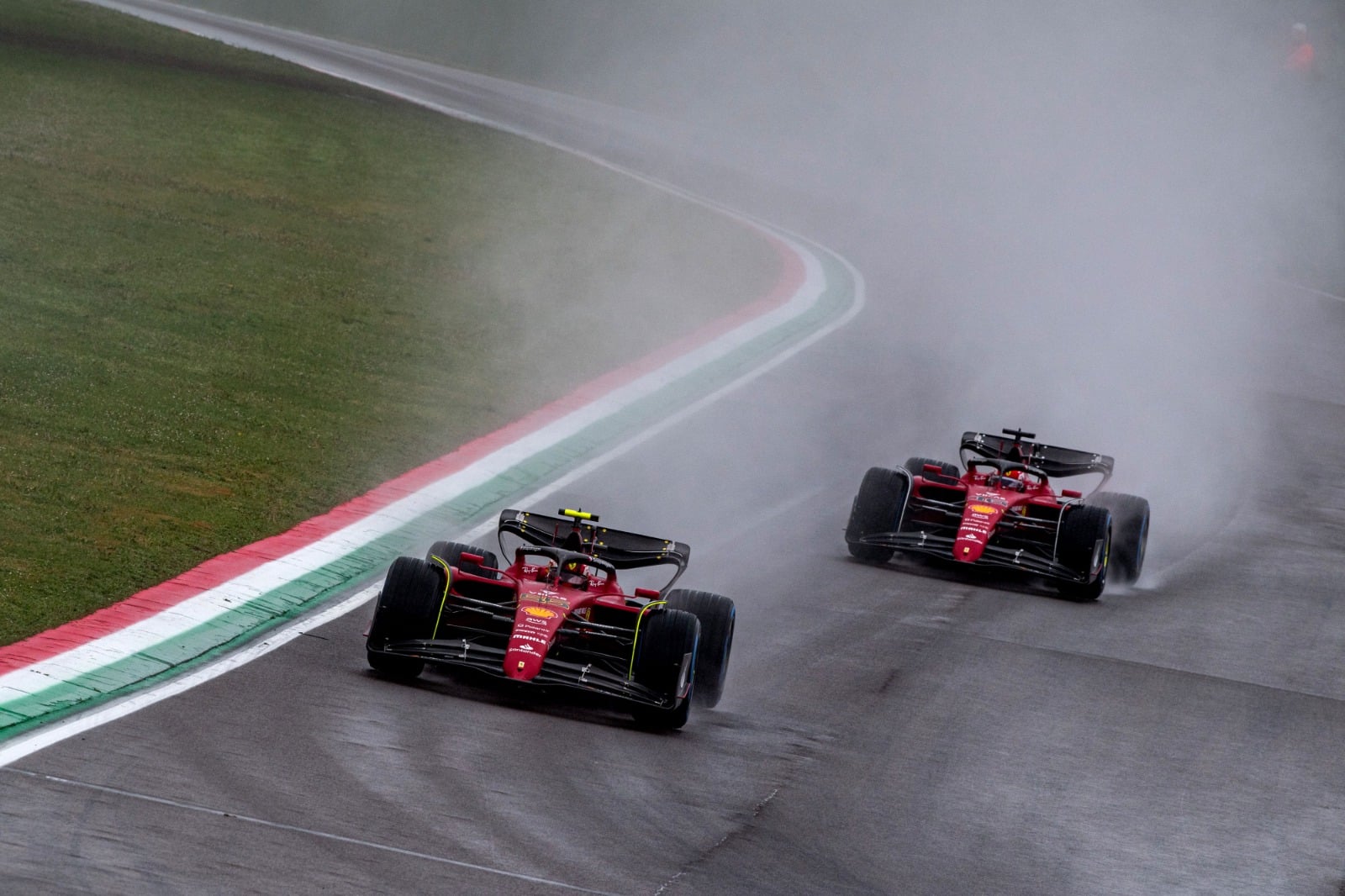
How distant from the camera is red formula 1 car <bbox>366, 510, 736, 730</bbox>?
9398mm

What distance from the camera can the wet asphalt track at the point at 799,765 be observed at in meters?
7.21

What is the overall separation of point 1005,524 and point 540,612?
5263 mm

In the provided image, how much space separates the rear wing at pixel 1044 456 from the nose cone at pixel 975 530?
1.24 meters

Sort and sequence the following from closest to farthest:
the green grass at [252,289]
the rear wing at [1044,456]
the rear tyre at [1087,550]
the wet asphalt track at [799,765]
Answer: the wet asphalt track at [799,765] < the green grass at [252,289] < the rear tyre at [1087,550] < the rear wing at [1044,456]

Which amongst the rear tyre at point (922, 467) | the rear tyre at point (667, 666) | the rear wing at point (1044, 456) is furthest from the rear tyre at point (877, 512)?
the rear tyre at point (667, 666)

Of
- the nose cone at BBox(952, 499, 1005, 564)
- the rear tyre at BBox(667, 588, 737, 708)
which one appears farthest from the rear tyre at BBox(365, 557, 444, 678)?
the nose cone at BBox(952, 499, 1005, 564)

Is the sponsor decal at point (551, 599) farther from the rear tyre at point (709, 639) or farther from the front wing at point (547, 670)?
the rear tyre at point (709, 639)

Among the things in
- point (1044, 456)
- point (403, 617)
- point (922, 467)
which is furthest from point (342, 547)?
point (1044, 456)

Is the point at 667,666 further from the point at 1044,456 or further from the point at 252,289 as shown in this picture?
the point at 252,289

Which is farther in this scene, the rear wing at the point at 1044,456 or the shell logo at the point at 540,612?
the rear wing at the point at 1044,456

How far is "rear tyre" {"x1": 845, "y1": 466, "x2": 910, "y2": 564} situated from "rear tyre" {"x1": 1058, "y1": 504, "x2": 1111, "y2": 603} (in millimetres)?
1242

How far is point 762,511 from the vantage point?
15.3 meters

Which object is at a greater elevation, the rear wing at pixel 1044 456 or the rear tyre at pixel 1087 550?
the rear wing at pixel 1044 456

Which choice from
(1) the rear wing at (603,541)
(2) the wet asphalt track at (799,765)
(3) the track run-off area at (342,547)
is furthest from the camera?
(1) the rear wing at (603,541)
